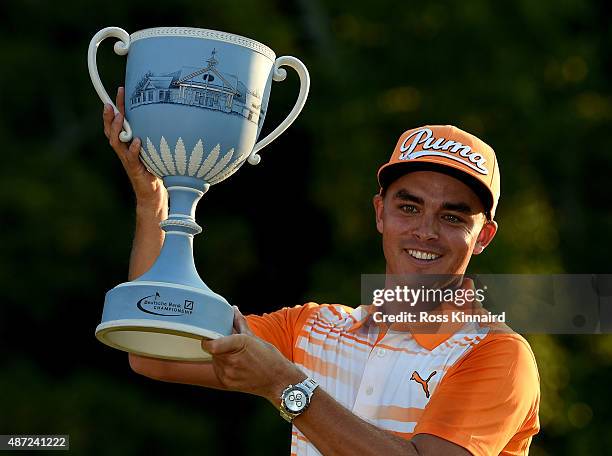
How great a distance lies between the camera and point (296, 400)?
3271 mm

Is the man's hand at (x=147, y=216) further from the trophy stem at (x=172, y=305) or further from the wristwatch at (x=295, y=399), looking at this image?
the wristwatch at (x=295, y=399)

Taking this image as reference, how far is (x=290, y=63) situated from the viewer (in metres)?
3.73

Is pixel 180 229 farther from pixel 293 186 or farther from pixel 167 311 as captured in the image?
A: pixel 293 186

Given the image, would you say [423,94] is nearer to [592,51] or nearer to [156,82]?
[592,51]

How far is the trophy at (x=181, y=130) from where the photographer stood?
3.50 meters

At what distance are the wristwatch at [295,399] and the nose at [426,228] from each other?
0.60 metres

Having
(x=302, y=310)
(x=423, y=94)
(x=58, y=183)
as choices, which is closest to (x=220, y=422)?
(x=58, y=183)

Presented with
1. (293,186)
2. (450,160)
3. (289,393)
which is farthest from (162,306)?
(293,186)


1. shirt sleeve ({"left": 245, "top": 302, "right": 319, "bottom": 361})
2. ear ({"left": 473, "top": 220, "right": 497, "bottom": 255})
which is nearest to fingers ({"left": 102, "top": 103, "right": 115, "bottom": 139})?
shirt sleeve ({"left": 245, "top": 302, "right": 319, "bottom": 361})

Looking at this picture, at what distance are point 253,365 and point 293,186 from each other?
9.78 m

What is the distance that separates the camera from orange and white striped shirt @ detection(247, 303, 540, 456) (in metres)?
3.44

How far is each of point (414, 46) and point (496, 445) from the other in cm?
892

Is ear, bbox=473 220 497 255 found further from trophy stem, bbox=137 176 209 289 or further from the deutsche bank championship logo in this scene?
the deutsche bank championship logo

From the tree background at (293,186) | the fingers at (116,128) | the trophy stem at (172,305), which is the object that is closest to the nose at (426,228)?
the trophy stem at (172,305)
